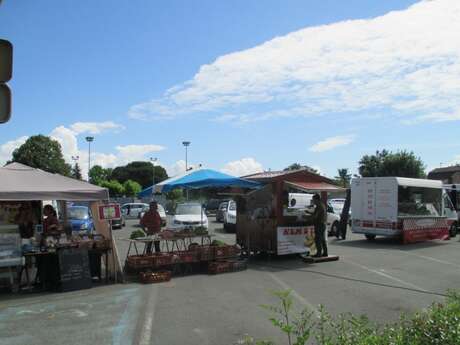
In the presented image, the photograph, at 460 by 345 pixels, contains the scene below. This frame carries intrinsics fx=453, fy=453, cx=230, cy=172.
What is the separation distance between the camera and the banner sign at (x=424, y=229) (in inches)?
705

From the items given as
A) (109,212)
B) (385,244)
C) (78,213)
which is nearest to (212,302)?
(109,212)

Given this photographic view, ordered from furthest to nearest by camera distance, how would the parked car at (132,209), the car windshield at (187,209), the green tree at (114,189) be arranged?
the green tree at (114,189), the parked car at (132,209), the car windshield at (187,209)

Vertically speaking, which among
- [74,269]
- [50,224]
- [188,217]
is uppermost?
[50,224]

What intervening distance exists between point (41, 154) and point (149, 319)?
191 feet

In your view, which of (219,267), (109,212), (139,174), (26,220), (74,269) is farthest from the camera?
(139,174)

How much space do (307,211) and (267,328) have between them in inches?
344

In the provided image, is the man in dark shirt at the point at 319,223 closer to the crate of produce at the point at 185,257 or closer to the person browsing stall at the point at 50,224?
the crate of produce at the point at 185,257

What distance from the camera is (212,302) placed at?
813 centimetres

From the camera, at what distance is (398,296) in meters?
8.57

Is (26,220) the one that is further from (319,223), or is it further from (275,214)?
(319,223)

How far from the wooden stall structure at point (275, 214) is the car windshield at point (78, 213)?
10.4 metres

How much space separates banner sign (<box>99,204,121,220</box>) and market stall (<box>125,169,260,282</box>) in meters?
1.10

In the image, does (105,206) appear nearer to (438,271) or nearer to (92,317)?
(92,317)

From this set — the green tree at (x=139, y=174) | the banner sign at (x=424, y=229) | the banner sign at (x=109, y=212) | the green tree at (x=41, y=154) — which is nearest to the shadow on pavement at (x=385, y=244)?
the banner sign at (x=424, y=229)
